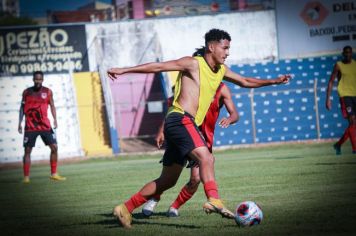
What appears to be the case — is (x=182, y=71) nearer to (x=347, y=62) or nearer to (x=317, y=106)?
(x=347, y=62)

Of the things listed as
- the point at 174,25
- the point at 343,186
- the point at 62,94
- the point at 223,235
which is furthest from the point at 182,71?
the point at 174,25

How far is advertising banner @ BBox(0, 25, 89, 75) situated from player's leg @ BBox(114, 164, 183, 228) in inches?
989

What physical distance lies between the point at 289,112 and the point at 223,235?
23.7 metres

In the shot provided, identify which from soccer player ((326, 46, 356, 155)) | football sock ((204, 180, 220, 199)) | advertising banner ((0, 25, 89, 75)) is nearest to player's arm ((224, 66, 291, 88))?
football sock ((204, 180, 220, 199))

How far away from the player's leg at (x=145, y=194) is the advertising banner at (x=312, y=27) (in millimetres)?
26737

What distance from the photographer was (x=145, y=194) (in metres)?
9.17

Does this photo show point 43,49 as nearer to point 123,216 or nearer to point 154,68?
point 123,216

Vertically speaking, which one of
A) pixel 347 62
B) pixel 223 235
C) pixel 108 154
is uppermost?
pixel 347 62

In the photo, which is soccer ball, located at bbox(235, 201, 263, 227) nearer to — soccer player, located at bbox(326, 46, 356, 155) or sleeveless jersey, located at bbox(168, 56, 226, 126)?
sleeveless jersey, located at bbox(168, 56, 226, 126)

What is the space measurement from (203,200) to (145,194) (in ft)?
9.00

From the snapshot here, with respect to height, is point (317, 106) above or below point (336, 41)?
below

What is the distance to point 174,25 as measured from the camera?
3484cm

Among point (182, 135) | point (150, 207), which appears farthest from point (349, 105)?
point (182, 135)

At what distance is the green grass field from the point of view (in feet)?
28.3
